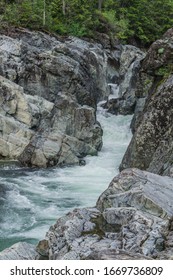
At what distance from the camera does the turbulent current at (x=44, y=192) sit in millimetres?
14609

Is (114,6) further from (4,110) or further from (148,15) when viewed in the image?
(4,110)

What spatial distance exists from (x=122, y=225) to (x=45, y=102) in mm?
17629

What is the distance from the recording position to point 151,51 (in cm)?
2212

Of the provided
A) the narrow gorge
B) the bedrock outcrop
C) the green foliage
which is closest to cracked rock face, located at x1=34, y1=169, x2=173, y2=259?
the narrow gorge

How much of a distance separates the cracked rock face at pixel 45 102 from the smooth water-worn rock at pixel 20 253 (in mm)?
13216

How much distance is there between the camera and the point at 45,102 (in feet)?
84.9


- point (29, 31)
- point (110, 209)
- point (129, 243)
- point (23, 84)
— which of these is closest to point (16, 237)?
point (110, 209)

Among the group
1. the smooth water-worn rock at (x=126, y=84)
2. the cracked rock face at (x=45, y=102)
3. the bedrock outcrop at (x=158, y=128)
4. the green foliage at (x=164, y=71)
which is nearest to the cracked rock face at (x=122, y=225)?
the bedrock outcrop at (x=158, y=128)

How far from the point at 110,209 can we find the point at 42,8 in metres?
30.3

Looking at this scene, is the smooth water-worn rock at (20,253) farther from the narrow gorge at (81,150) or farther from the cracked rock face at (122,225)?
the cracked rock face at (122,225)

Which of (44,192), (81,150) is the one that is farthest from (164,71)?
(44,192)

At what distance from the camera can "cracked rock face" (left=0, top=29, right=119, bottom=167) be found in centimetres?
2339

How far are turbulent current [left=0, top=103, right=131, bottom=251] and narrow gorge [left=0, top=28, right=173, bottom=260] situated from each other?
0.16 ft

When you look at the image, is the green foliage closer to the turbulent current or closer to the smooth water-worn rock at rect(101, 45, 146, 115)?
the turbulent current
